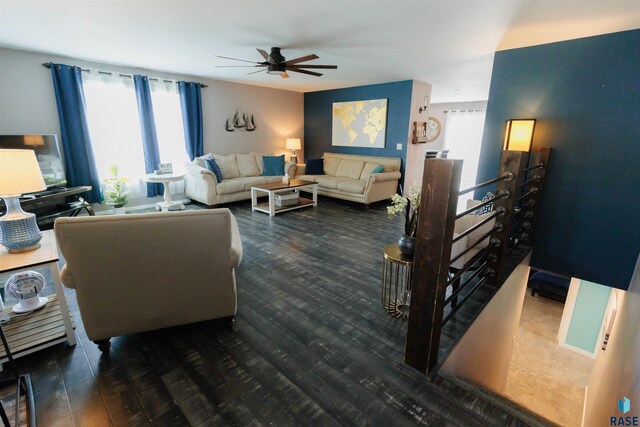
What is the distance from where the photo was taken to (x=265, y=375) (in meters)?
1.57

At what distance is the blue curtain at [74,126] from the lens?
4.01 m

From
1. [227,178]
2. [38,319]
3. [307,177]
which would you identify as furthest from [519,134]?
[227,178]

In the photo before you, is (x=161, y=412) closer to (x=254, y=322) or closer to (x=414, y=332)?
(x=254, y=322)

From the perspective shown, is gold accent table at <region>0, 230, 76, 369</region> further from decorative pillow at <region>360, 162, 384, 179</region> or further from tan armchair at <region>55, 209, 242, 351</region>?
decorative pillow at <region>360, 162, 384, 179</region>

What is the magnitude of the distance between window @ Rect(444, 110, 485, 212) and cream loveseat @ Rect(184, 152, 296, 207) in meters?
5.46

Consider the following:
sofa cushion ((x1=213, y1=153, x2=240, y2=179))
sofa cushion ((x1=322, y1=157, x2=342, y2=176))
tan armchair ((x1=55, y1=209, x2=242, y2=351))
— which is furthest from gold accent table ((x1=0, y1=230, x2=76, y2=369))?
sofa cushion ((x1=322, y1=157, x2=342, y2=176))

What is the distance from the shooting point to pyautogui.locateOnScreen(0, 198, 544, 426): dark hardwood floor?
134 centimetres

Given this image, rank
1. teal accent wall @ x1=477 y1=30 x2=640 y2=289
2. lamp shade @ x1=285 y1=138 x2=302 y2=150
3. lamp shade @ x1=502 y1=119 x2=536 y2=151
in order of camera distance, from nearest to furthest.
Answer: teal accent wall @ x1=477 y1=30 x2=640 y2=289 → lamp shade @ x1=502 y1=119 x2=536 y2=151 → lamp shade @ x1=285 y1=138 x2=302 y2=150

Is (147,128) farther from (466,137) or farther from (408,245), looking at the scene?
(466,137)

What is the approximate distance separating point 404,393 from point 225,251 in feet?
4.08

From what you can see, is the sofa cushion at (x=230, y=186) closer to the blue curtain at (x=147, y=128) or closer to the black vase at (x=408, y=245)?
the blue curtain at (x=147, y=128)

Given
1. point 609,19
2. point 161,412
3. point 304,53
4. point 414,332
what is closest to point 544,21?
point 609,19

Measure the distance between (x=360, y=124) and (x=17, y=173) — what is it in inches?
221

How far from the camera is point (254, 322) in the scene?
2.02 meters
